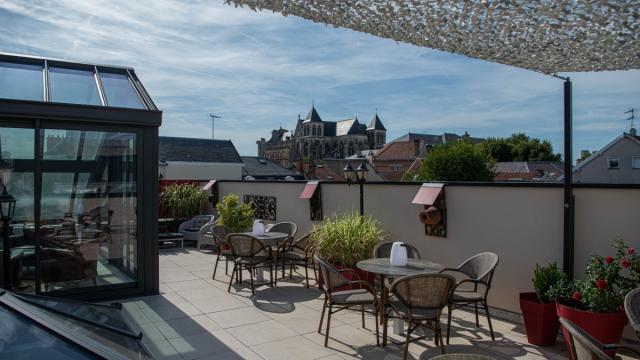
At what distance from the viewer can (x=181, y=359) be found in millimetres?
3756

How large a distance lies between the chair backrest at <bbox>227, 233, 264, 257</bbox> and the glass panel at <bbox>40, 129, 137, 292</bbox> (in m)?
1.21

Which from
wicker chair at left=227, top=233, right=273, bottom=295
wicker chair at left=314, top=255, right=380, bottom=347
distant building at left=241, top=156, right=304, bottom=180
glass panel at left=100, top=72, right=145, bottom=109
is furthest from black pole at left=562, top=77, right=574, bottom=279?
distant building at left=241, top=156, right=304, bottom=180

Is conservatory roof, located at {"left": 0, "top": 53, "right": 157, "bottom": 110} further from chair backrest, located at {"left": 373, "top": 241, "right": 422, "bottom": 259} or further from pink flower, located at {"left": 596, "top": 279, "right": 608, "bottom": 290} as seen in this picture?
pink flower, located at {"left": 596, "top": 279, "right": 608, "bottom": 290}

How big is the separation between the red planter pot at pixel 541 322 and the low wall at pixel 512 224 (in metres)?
0.67

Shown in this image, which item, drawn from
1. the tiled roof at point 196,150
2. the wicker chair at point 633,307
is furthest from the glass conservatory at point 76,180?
the tiled roof at point 196,150

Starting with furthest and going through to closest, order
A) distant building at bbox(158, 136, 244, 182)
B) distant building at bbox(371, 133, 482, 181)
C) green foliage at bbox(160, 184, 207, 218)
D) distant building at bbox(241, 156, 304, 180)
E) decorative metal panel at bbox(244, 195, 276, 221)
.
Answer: distant building at bbox(371, 133, 482, 181), distant building at bbox(241, 156, 304, 180), distant building at bbox(158, 136, 244, 182), green foliage at bbox(160, 184, 207, 218), decorative metal panel at bbox(244, 195, 276, 221)

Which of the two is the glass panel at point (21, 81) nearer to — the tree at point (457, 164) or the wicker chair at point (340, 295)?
the wicker chair at point (340, 295)

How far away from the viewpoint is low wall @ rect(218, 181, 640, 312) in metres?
4.22

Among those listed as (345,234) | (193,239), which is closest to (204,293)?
(345,234)

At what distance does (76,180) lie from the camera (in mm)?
5223

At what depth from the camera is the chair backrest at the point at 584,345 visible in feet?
7.15

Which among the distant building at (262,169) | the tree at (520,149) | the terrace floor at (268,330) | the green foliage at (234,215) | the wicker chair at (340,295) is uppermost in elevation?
the tree at (520,149)

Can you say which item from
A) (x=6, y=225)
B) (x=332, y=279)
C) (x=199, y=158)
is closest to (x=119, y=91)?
(x=6, y=225)

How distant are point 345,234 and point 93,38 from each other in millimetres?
4731
